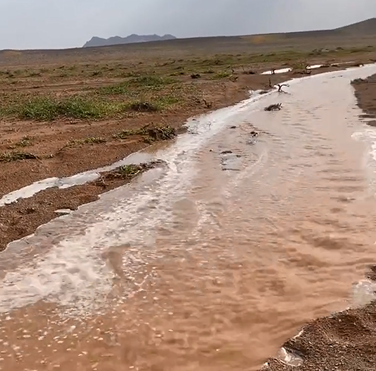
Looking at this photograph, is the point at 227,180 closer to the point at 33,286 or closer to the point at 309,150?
the point at 309,150

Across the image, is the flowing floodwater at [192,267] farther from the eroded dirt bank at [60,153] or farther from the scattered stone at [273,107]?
the scattered stone at [273,107]

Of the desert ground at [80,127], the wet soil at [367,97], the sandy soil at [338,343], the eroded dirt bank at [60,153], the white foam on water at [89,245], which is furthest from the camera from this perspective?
the wet soil at [367,97]

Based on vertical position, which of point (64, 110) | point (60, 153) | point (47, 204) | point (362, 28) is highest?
point (362, 28)

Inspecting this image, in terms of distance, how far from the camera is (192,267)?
729 centimetres

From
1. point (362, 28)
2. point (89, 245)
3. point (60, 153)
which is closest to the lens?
point (89, 245)

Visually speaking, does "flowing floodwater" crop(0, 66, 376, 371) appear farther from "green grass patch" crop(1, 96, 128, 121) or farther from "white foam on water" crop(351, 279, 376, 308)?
"green grass patch" crop(1, 96, 128, 121)

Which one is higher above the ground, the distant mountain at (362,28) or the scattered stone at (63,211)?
Answer: the distant mountain at (362,28)

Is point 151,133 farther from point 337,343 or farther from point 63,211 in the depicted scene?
point 337,343

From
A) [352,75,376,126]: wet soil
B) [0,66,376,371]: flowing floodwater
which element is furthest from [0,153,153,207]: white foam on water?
[352,75,376,126]: wet soil

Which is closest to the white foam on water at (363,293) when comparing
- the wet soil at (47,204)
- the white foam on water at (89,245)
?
the white foam on water at (89,245)

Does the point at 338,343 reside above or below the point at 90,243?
below

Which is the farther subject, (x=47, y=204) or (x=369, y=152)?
(x=369, y=152)

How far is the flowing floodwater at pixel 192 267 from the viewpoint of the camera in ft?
18.3

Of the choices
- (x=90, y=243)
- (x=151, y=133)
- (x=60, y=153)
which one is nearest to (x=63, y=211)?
(x=90, y=243)
